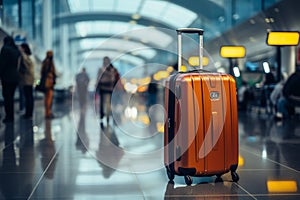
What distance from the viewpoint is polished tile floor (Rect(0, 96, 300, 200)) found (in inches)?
177

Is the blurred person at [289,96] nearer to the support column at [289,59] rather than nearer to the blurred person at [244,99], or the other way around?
the blurred person at [244,99]

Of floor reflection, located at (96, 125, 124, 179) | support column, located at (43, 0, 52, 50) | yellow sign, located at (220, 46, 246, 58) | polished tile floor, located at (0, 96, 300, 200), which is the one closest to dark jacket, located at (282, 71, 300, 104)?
yellow sign, located at (220, 46, 246, 58)

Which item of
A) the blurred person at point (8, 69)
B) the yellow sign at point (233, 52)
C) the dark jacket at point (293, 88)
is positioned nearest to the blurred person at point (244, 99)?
the yellow sign at point (233, 52)

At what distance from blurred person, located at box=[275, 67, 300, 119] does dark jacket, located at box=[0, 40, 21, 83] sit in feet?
23.3

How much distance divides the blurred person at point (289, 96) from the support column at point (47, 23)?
2613 centimetres

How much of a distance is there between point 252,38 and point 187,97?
2667 centimetres

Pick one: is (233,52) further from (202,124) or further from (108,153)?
(202,124)

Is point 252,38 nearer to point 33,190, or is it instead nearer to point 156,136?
point 156,136

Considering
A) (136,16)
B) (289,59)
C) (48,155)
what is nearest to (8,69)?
(48,155)

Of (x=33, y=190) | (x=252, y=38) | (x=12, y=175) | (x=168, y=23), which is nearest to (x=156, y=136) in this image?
(x=12, y=175)

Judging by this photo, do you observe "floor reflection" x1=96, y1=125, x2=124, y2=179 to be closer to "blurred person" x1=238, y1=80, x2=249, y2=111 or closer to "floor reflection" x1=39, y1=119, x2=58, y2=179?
"floor reflection" x1=39, y1=119, x2=58, y2=179

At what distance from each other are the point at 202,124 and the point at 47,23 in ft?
120

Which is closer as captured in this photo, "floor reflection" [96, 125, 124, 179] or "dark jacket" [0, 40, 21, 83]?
"floor reflection" [96, 125, 124, 179]

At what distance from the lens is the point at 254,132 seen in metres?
11.0
